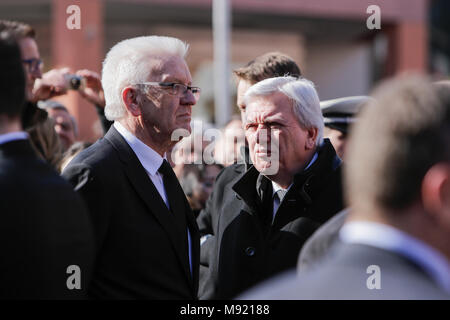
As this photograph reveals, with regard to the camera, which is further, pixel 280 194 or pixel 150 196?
pixel 280 194

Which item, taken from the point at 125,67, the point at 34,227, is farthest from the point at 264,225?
the point at 34,227

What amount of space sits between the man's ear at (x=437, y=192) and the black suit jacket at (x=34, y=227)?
106 centimetres

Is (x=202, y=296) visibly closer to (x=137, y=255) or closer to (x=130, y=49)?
(x=137, y=255)

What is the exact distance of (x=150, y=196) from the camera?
284 cm

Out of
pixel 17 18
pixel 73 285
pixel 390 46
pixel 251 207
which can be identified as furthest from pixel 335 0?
pixel 73 285

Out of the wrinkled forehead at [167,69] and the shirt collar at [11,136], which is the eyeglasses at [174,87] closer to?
the wrinkled forehead at [167,69]

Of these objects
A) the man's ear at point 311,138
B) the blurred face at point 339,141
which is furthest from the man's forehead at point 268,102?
the blurred face at point 339,141

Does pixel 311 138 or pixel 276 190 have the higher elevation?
pixel 311 138

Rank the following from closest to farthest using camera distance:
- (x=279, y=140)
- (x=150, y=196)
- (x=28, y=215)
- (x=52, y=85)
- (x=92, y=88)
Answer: (x=28, y=215) < (x=150, y=196) < (x=279, y=140) < (x=52, y=85) < (x=92, y=88)

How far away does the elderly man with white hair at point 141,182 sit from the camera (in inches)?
104

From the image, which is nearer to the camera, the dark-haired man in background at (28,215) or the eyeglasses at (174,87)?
the dark-haired man in background at (28,215)

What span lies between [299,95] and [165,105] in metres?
0.66

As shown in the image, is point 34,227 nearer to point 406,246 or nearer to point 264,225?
point 406,246

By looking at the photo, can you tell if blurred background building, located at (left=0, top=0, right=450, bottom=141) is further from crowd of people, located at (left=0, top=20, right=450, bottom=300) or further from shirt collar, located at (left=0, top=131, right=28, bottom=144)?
shirt collar, located at (left=0, top=131, right=28, bottom=144)
